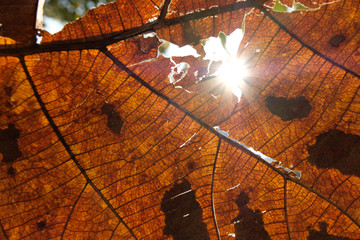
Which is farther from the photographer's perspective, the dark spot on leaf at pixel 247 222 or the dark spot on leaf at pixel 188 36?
the dark spot on leaf at pixel 247 222

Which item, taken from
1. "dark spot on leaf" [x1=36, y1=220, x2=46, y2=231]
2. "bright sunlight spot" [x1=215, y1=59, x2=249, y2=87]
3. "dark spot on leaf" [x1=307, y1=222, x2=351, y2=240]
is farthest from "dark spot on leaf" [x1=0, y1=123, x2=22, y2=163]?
"dark spot on leaf" [x1=307, y1=222, x2=351, y2=240]

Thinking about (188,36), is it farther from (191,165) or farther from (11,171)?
(11,171)

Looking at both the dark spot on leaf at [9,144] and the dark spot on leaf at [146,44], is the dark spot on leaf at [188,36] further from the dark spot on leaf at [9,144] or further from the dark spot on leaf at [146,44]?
the dark spot on leaf at [9,144]

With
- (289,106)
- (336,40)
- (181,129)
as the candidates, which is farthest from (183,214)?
(336,40)

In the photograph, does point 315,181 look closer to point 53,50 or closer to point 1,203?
point 53,50

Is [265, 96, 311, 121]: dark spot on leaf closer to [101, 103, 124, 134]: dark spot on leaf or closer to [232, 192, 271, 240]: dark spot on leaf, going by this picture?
[232, 192, 271, 240]: dark spot on leaf

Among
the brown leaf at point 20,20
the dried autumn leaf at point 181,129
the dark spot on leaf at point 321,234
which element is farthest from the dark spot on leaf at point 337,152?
the brown leaf at point 20,20
